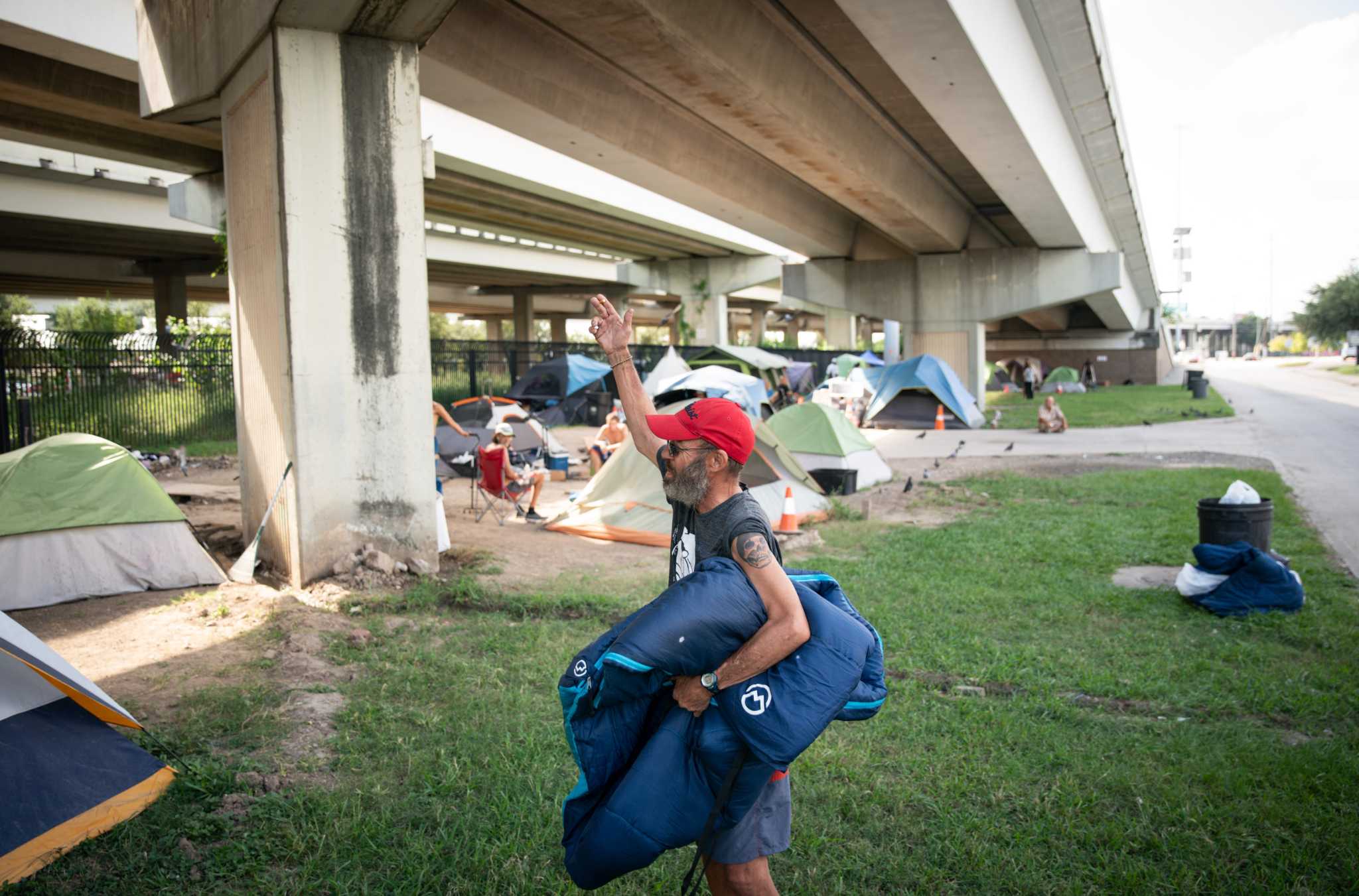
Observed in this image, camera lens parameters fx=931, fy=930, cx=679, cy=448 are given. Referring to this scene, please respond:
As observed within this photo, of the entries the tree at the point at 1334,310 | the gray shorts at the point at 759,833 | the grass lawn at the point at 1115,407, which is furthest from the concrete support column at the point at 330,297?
the tree at the point at 1334,310

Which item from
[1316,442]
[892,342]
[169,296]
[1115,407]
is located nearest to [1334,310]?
[892,342]

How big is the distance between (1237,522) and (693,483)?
6339 millimetres

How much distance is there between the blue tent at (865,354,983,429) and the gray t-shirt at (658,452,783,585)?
911 inches

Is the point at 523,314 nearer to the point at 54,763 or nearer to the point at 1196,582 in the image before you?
the point at 1196,582

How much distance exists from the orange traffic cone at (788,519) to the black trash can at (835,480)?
279 centimetres

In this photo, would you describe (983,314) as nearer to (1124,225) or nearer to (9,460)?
(1124,225)

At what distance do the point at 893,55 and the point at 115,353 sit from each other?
15.8 m

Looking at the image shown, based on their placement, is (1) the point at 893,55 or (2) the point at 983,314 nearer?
(1) the point at 893,55

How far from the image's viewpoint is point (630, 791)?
2477 mm

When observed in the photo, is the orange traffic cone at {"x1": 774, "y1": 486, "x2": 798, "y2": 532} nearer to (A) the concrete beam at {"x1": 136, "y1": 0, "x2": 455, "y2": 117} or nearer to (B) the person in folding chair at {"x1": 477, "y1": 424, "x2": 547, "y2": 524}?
(B) the person in folding chair at {"x1": 477, "y1": 424, "x2": 547, "y2": 524}

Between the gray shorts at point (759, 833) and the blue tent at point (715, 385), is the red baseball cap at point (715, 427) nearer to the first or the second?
the gray shorts at point (759, 833)

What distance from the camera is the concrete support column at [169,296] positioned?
35062mm

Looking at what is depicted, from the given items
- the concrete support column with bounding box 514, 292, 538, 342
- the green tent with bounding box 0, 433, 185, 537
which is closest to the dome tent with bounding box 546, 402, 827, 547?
the green tent with bounding box 0, 433, 185, 537

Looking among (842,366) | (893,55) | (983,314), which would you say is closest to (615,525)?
(893,55)
